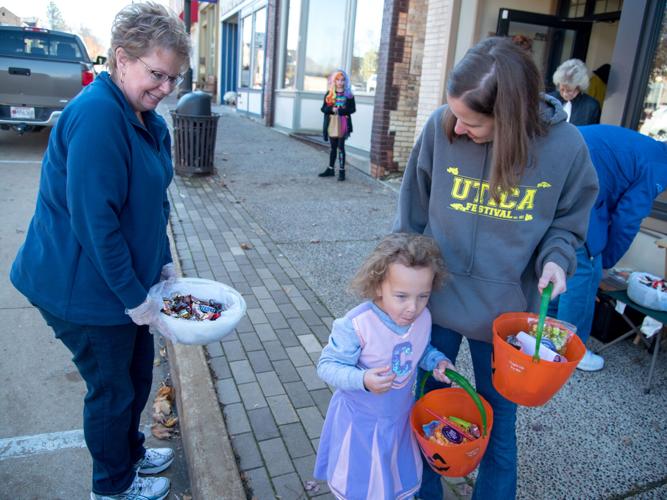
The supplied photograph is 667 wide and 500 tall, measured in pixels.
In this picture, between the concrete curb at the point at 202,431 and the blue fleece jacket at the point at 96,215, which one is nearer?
the blue fleece jacket at the point at 96,215

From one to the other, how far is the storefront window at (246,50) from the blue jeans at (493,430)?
1733 cm

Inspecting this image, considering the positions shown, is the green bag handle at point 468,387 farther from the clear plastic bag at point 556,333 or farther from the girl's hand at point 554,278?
the girl's hand at point 554,278

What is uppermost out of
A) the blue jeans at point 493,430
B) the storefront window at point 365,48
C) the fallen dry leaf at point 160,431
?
Result: the storefront window at point 365,48

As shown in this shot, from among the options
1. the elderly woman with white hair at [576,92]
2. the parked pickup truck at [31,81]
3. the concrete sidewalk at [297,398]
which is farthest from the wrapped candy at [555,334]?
the parked pickup truck at [31,81]

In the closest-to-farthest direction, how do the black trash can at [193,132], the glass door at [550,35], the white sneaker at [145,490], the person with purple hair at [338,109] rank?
the white sneaker at [145,490]
the glass door at [550,35]
the black trash can at [193,132]
the person with purple hair at [338,109]

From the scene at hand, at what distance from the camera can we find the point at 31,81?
373 inches

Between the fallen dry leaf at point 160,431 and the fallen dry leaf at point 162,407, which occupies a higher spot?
the fallen dry leaf at point 162,407

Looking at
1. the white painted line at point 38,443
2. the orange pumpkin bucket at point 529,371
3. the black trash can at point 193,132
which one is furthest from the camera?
the black trash can at point 193,132

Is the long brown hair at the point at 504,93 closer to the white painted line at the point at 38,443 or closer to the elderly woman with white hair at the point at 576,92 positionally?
the white painted line at the point at 38,443

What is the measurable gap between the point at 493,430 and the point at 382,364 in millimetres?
547

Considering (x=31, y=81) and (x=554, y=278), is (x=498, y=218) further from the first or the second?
(x=31, y=81)

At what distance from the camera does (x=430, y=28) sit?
310 inches

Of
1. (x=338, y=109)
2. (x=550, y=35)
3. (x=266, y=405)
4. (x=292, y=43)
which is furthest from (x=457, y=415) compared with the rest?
(x=292, y=43)

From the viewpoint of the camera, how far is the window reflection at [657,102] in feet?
15.9
